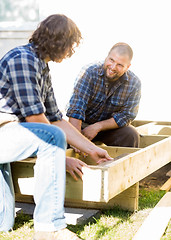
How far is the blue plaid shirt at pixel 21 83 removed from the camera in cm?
248

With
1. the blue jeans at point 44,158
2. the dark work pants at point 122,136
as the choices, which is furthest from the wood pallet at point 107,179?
the dark work pants at point 122,136

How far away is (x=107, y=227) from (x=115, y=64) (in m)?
1.54

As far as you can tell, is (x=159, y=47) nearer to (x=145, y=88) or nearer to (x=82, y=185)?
(x=145, y=88)

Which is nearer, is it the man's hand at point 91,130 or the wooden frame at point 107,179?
the wooden frame at point 107,179

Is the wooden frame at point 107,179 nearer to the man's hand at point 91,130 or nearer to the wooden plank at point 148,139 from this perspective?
the man's hand at point 91,130

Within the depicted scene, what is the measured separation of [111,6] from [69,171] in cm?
369

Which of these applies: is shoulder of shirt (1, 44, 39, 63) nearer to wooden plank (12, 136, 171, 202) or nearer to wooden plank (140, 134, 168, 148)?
wooden plank (12, 136, 171, 202)

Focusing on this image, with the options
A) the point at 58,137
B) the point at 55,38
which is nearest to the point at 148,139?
the point at 55,38

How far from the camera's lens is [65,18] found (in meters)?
2.68

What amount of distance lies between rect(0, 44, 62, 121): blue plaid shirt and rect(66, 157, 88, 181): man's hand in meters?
0.35

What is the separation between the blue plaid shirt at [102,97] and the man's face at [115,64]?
90 millimetres

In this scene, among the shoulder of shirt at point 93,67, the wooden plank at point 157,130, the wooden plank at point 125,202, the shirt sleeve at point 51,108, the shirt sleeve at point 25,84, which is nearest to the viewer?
the shirt sleeve at point 25,84

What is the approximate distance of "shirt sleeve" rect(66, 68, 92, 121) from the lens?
3841 millimetres

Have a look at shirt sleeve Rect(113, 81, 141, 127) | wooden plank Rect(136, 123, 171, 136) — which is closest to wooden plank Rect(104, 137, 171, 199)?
shirt sleeve Rect(113, 81, 141, 127)
